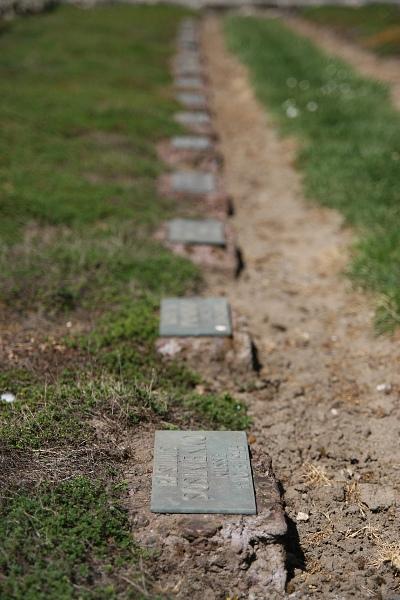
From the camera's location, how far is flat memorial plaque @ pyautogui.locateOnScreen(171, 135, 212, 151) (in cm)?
663

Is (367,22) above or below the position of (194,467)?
below

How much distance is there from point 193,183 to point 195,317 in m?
2.35

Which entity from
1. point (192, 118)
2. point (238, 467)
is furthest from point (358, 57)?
point (238, 467)

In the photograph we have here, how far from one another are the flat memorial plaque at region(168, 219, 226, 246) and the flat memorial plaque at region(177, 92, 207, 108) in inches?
148

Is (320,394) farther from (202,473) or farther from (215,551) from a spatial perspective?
(215,551)

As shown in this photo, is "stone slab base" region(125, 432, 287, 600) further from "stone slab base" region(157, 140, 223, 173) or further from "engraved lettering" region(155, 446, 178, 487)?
"stone slab base" region(157, 140, 223, 173)

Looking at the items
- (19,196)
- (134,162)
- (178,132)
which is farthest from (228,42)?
(19,196)

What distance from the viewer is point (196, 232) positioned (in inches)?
194

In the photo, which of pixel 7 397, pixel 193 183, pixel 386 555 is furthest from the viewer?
pixel 193 183

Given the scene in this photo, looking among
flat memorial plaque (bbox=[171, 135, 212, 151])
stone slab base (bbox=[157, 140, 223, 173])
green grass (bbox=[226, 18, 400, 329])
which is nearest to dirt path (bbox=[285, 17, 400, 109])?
green grass (bbox=[226, 18, 400, 329])

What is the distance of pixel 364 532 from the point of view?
2695 mm

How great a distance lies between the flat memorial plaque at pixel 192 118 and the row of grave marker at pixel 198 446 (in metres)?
0.90

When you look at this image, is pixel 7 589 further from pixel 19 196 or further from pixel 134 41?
pixel 134 41

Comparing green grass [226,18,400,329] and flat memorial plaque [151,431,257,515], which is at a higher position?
flat memorial plaque [151,431,257,515]
